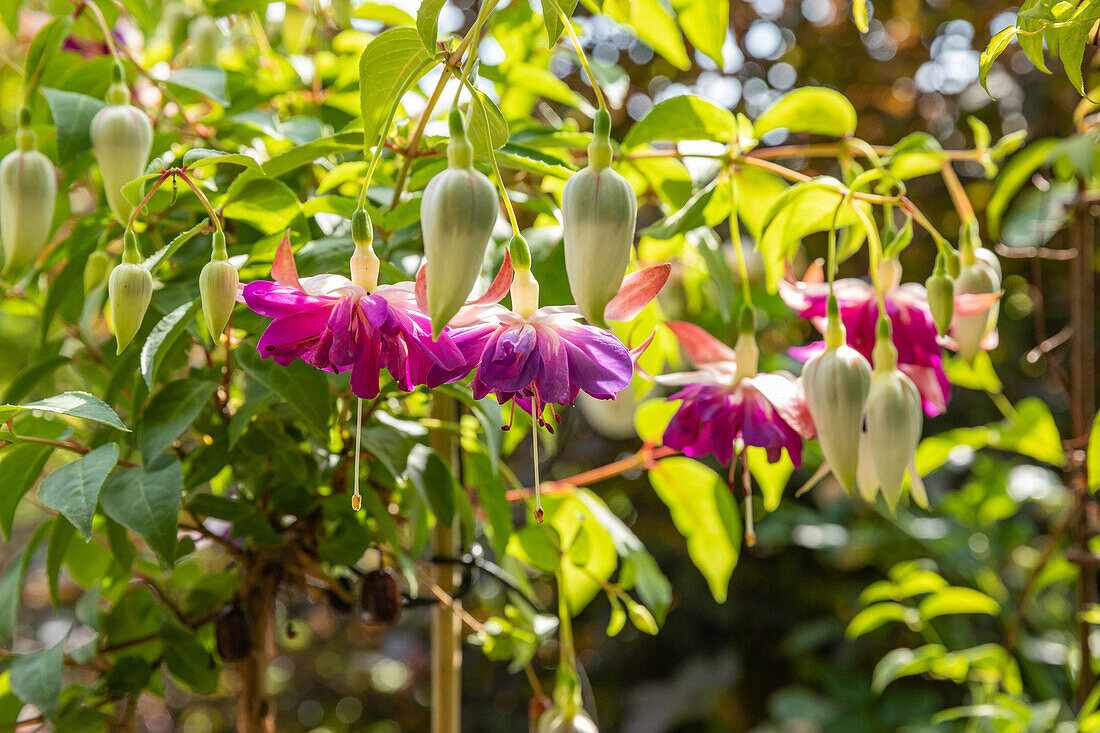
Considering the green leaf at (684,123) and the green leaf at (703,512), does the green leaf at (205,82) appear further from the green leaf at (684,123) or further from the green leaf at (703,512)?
the green leaf at (703,512)

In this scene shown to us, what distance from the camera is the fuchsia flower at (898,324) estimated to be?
422 mm

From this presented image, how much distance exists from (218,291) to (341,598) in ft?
0.87

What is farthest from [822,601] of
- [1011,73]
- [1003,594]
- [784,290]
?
[784,290]

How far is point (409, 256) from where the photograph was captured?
1.45 ft

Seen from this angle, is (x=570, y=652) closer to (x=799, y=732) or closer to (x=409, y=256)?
(x=409, y=256)

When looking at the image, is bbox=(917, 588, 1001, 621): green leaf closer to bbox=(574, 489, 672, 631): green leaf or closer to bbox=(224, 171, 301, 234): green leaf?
bbox=(574, 489, 672, 631): green leaf

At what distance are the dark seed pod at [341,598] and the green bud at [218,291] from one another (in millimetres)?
257

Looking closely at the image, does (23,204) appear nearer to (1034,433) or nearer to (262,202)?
(262,202)

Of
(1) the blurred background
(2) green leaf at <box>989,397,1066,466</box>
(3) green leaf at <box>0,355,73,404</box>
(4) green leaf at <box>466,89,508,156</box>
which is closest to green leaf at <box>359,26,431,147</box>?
(4) green leaf at <box>466,89,508,156</box>

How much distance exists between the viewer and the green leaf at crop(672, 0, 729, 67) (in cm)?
47

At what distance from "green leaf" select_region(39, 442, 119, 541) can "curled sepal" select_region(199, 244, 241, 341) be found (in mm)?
72

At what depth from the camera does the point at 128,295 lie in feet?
1.03

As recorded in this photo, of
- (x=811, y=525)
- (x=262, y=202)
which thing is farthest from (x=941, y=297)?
(x=811, y=525)

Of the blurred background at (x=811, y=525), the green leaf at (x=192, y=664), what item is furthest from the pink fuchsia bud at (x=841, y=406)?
the blurred background at (x=811, y=525)
